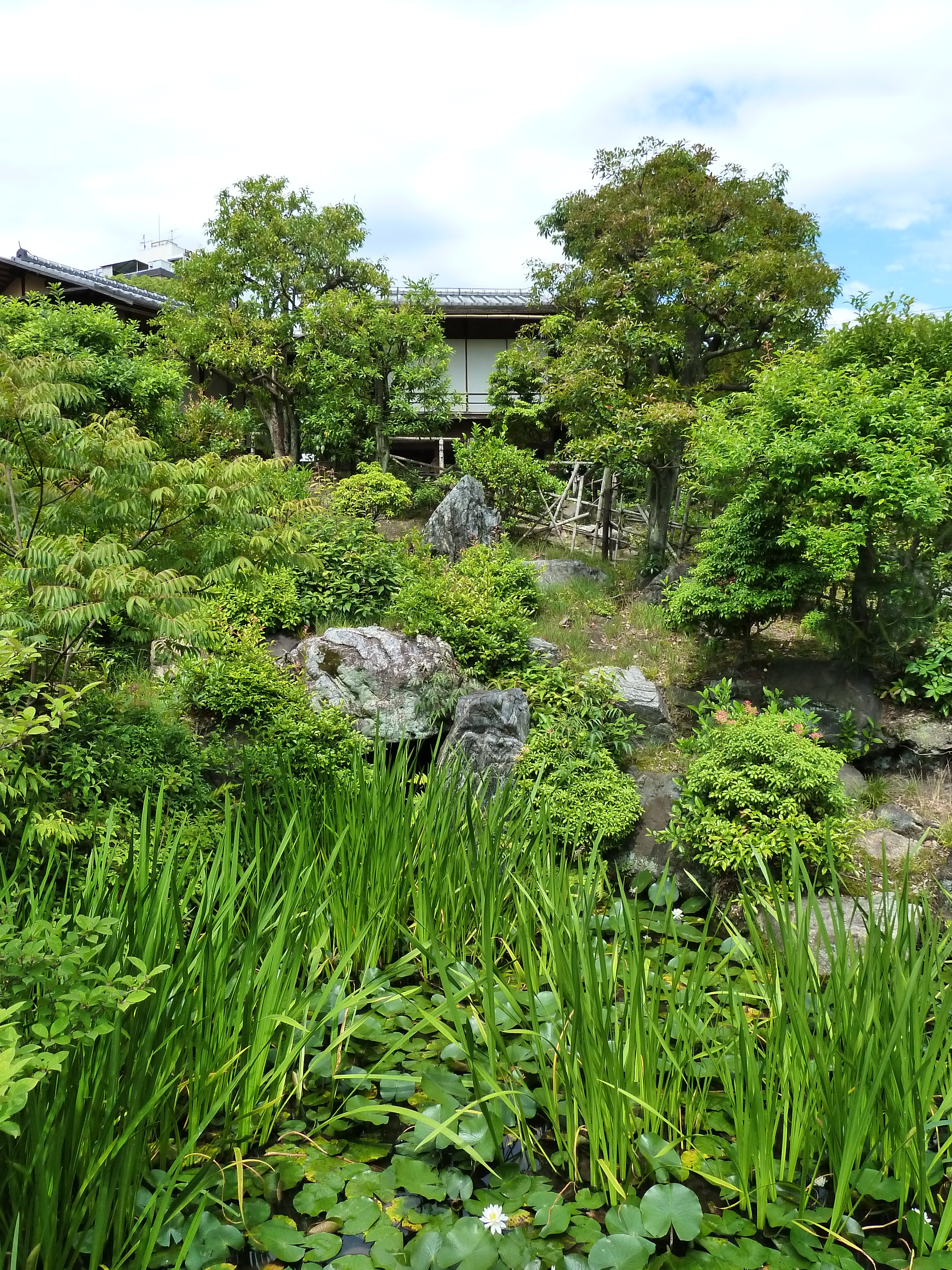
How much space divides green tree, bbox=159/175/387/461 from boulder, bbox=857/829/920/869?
475 inches

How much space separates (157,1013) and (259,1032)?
0.36m

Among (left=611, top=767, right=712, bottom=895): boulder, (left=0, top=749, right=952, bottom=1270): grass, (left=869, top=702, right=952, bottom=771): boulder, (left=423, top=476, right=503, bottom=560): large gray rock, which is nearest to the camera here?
(left=0, top=749, right=952, bottom=1270): grass

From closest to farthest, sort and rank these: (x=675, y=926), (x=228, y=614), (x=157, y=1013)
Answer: (x=157, y=1013) → (x=675, y=926) → (x=228, y=614)

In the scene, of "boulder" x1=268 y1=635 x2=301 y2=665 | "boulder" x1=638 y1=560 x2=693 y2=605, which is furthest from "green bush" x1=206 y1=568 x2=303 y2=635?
"boulder" x1=638 y1=560 x2=693 y2=605

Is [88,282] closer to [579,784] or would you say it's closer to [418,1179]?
[579,784]

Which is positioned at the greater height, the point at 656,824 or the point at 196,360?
the point at 196,360

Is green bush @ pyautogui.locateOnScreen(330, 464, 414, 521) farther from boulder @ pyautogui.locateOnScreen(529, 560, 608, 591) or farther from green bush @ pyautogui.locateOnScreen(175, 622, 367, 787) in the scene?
green bush @ pyautogui.locateOnScreen(175, 622, 367, 787)

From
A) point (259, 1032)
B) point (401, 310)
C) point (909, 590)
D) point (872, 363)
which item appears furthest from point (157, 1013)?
point (401, 310)

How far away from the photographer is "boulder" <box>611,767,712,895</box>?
559 centimetres

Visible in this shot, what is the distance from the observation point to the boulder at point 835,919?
2.73m

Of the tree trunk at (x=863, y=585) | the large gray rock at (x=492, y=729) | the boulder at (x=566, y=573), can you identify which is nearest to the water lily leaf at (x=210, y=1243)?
the large gray rock at (x=492, y=729)

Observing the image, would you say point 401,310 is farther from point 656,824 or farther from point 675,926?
point 675,926

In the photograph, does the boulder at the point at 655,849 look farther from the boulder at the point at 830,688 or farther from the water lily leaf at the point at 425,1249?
the water lily leaf at the point at 425,1249

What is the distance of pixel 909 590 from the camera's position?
6.71 m
